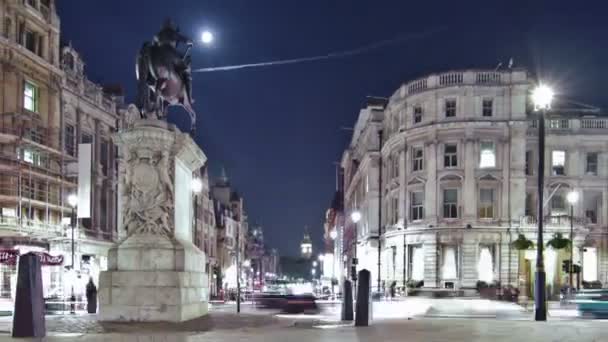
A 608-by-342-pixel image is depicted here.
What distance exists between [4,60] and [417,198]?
36.0 m

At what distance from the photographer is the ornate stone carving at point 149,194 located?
17.9m

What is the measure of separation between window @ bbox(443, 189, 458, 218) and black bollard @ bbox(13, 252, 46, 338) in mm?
54162

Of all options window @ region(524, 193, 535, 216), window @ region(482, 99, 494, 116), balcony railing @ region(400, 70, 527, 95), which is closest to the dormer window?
balcony railing @ region(400, 70, 527, 95)

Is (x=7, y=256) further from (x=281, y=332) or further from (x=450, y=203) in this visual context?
(x=450, y=203)

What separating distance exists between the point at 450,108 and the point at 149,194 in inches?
1979

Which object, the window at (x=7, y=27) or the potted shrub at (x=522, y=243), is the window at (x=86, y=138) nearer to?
the window at (x=7, y=27)

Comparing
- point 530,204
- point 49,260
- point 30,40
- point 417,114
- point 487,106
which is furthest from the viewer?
point 530,204

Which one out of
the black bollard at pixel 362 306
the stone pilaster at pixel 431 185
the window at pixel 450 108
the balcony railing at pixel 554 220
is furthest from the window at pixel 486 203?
the black bollard at pixel 362 306

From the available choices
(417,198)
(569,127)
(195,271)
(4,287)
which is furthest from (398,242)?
(195,271)

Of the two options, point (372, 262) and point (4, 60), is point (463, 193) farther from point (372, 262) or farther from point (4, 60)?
point (4, 60)

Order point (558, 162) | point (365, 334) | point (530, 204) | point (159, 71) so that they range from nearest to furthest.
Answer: point (365, 334), point (159, 71), point (530, 204), point (558, 162)

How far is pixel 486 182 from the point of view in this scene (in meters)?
64.8

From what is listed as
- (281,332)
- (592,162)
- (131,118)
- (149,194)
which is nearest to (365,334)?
(281,332)

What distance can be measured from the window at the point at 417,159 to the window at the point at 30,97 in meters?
32.0
